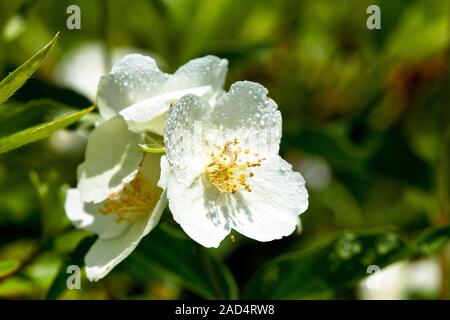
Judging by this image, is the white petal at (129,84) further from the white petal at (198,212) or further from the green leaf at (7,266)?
the green leaf at (7,266)

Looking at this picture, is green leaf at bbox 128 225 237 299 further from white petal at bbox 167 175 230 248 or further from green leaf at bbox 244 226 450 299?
white petal at bbox 167 175 230 248

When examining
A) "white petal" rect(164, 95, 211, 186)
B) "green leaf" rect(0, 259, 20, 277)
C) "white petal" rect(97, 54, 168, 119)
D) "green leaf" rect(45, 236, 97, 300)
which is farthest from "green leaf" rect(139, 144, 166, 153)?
"green leaf" rect(0, 259, 20, 277)

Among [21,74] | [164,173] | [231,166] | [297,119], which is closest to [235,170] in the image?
[231,166]

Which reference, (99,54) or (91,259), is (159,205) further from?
(99,54)

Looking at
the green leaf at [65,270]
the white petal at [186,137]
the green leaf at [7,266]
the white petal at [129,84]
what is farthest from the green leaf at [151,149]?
the green leaf at [7,266]

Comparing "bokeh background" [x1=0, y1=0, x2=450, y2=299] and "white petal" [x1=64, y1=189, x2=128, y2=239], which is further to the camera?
"bokeh background" [x1=0, y1=0, x2=450, y2=299]
